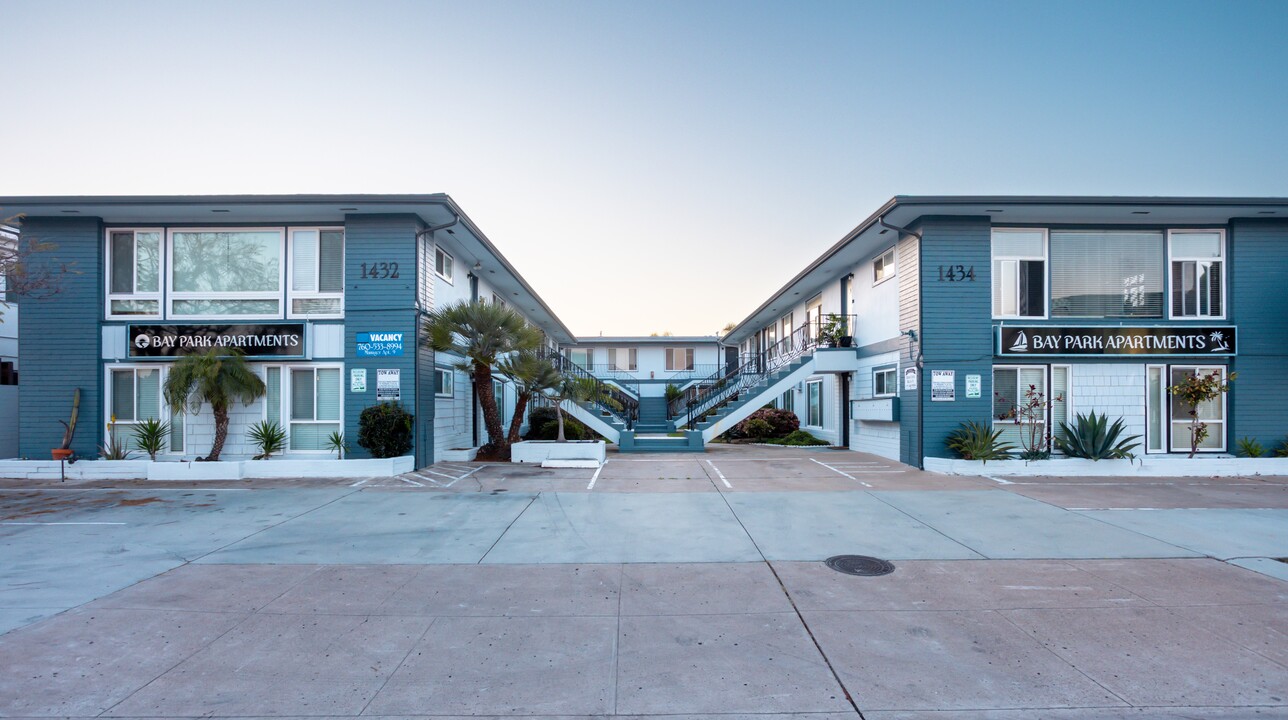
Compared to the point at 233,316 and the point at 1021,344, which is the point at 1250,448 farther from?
the point at 233,316

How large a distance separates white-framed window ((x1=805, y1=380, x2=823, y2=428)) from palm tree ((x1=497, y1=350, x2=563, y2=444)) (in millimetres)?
10357

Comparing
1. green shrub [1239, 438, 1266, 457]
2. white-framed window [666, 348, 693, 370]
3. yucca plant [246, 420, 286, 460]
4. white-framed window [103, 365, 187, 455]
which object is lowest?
green shrub [1239, 438, 1266, 457]

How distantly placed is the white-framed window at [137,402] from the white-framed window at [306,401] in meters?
2.05

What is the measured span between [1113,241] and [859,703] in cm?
1534

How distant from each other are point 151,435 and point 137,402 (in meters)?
1.22

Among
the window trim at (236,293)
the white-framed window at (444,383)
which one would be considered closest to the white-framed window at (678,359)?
the white-framed window at (444,383)

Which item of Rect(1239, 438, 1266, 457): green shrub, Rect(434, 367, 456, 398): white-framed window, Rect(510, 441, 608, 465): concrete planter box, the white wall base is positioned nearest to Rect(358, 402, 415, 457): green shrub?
the white wall base

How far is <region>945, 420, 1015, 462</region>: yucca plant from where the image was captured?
1334 cm

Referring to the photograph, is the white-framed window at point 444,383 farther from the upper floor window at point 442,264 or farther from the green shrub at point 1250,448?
the green shrub at point 1250,448

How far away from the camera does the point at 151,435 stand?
44.0 feet

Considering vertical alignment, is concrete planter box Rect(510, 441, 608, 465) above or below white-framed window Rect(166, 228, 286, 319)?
below

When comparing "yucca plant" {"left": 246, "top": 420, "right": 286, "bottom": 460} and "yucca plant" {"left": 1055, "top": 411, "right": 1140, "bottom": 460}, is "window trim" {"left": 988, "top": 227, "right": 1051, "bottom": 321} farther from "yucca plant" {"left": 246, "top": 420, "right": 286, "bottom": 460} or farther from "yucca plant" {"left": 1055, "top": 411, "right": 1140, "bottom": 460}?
"yucca plant" {"left": 246, "top": 420, "right": 286, "bottom": 460}

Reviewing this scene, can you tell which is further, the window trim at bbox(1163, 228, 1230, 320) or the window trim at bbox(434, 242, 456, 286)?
the window trim at bbox(434, 242, 456, 286)

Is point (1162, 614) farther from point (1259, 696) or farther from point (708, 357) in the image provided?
point (708, 357)
